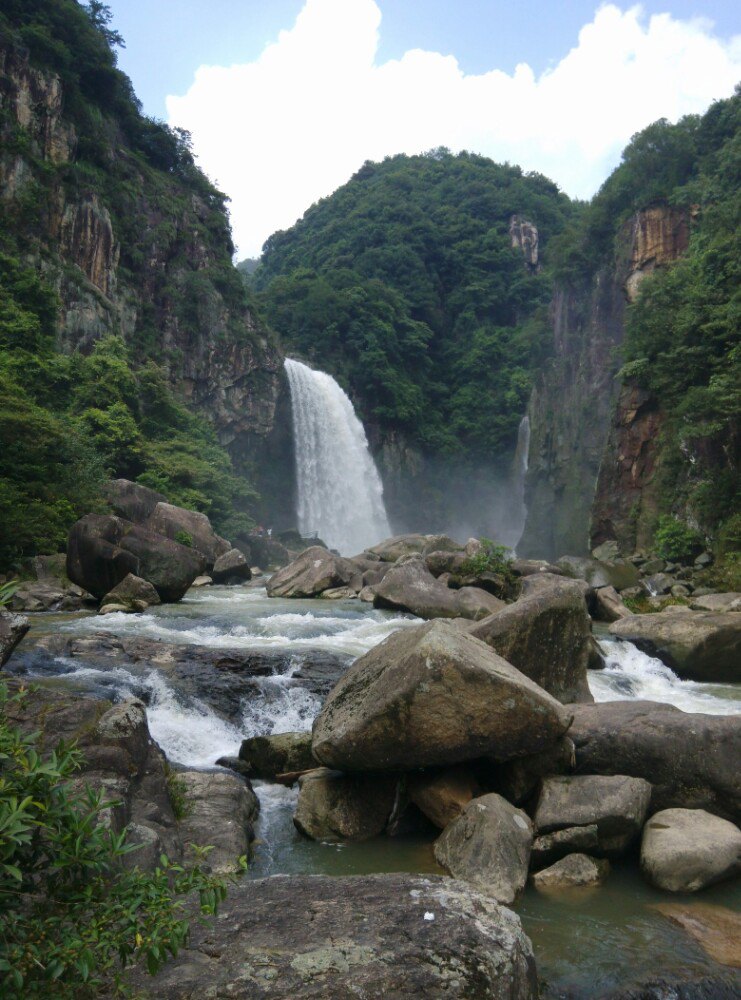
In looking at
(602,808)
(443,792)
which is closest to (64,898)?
(443,792)

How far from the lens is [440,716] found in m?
5.77

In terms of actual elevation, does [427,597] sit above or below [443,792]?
below

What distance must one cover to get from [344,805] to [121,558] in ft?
33.7

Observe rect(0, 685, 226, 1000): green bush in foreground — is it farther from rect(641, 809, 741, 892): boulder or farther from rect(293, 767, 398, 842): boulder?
rect(641, 809, 741, 892): boulder

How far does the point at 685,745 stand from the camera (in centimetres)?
623

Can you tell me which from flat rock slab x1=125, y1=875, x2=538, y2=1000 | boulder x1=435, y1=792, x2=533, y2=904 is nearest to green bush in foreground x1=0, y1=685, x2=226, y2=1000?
flat rock slab x1=125, y1=875, x2=538, y2=1000

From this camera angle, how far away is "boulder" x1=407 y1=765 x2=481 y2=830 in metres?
5.90

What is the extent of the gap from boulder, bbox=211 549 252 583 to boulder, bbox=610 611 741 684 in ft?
45.4

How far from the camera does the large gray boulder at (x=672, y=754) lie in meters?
6.06

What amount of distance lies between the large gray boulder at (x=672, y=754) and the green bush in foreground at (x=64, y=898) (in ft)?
17.0

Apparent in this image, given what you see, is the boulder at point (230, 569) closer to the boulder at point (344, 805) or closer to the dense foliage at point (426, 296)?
the boulder at point (344, 805)

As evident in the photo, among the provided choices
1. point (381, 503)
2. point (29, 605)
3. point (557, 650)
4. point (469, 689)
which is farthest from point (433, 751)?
point (381, 503)

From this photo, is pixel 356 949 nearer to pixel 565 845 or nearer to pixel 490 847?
pixel 490 847

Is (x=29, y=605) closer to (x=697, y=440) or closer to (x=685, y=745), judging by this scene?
(x=685, y=745)
